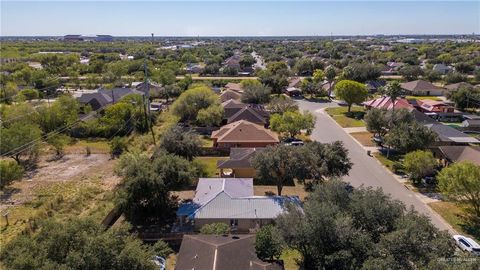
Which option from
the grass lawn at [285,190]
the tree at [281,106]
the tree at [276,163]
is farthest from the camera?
the tree at [281,106]

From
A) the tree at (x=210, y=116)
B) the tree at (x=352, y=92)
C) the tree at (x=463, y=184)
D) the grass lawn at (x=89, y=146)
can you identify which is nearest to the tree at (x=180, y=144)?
the grass lawn at (x=89, y=146)

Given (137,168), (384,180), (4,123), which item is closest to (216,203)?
(137,168)

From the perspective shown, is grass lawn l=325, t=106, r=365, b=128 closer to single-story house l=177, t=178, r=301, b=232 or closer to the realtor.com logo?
single-story house l=177, t=178, r=301, b=232

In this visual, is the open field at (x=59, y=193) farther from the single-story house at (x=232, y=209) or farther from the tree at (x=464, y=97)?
the tree at (x=464, y=97)

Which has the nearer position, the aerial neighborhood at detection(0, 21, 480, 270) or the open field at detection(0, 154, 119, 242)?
the aerial neighborhood at detection(0, 21, 480, 270)

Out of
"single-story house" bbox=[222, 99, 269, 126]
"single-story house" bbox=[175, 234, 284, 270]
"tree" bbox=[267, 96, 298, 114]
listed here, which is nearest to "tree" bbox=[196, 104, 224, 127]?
"single-story house" bbox=[222, 99, 269, 126]

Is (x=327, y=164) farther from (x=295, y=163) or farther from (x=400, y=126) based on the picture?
(x=400, y=126)
